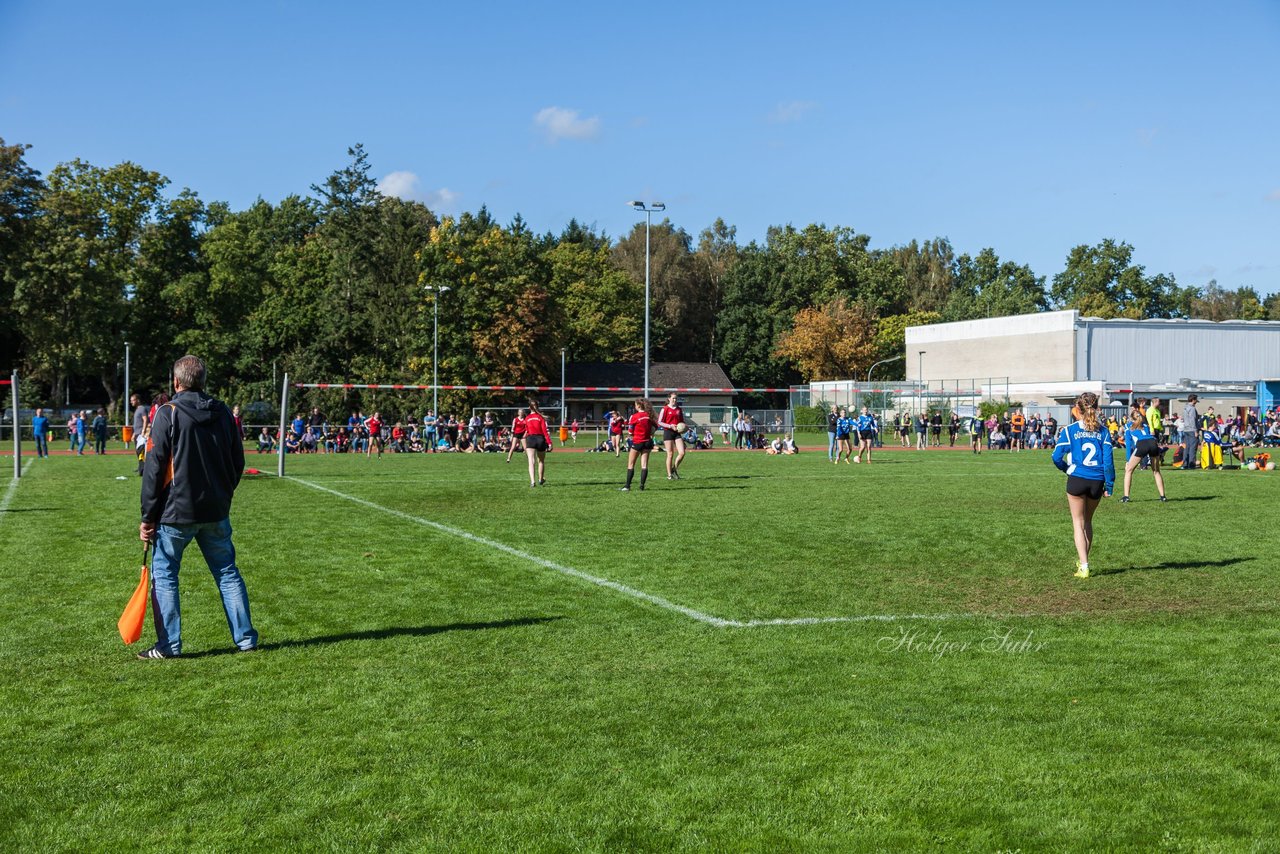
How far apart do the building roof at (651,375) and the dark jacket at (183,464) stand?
76.3m

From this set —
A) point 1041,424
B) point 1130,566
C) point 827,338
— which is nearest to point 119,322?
point 827,338

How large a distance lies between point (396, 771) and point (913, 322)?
92494mm

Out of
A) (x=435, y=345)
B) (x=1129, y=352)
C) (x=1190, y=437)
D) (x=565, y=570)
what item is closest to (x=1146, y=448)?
(x=1190, y=437)

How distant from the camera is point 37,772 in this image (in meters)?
5.20

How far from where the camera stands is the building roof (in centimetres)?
8669

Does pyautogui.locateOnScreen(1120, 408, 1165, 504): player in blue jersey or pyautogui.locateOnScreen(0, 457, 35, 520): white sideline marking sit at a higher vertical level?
pyautogui.locateOnScreen(1120, 408, 1165, 504): player in blue jersey

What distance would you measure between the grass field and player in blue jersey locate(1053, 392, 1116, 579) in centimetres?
45

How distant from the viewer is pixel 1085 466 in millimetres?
11141

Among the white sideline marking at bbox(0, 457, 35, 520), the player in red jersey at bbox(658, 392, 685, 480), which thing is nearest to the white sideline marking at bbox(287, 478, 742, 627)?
the white sideline marking at bbox(0, 457, 35, 520)

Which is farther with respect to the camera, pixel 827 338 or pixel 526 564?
pixel 827 338

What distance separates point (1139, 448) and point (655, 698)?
17.1 m

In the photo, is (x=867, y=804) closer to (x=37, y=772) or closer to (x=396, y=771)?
(x=396, y=771)

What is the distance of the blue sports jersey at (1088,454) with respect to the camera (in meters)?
11.1

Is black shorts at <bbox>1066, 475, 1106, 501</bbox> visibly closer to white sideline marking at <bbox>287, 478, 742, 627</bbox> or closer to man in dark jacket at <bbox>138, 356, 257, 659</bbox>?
white sideline marking at <bbox>287, 478, 742, 627</bbox>
